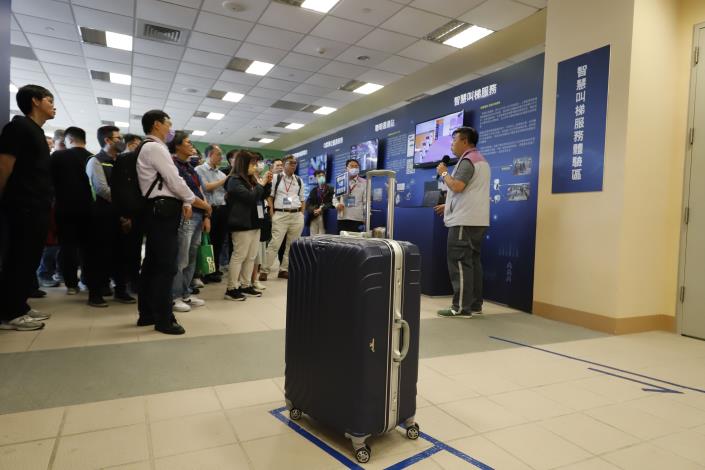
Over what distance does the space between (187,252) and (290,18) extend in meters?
3.69

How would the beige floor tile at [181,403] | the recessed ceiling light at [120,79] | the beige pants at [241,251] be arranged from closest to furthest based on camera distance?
1. the beige floor tile at [181,403]
2. the beige pants at [241,251]
3. the recessed ceiling light at [120,79]

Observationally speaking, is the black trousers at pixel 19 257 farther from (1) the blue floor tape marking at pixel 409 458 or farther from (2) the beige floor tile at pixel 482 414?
(2) the beige floor tile at pixel 482 414

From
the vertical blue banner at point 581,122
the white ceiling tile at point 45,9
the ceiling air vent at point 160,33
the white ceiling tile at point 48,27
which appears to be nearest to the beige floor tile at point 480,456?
the vertical blue banner at point 581,122

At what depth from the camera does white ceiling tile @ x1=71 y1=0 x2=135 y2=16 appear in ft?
17.3

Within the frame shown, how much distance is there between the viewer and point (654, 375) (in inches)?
96.1

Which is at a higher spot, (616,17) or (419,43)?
(419,43)

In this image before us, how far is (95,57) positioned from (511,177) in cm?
697

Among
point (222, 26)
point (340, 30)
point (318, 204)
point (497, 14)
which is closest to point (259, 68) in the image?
point (222, 26)

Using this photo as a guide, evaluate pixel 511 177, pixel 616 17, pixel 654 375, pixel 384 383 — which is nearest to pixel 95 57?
pixel 511 177

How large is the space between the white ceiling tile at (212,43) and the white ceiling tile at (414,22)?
93.0 inches

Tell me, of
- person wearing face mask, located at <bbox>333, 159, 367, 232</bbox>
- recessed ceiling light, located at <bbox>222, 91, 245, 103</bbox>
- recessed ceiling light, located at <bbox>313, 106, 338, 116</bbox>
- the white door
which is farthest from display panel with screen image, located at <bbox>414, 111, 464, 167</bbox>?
recessed ceiling light, located at <bbox>222, 91, 245, 103</bbox>

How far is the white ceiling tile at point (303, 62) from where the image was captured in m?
6.88

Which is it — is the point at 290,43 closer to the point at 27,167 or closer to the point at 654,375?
the point at 27,167

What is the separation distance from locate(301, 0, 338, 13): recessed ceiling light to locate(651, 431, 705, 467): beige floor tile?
16.8 feet
